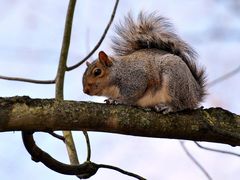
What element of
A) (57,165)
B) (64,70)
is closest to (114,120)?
(57,165)

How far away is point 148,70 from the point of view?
305 cm

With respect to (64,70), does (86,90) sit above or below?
below

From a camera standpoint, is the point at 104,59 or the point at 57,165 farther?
the point at 104,59

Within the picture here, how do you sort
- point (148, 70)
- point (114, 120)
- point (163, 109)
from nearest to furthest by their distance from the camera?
point (114, 120)
point (163, 109)
point (148, 70)

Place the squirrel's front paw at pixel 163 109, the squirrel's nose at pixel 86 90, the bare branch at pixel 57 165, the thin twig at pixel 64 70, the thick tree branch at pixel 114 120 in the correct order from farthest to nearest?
the squirrel's nose at pixel 86 90 → the thin twig at pixel 64 70 → the squirrel's front paw at pixel 163 109 → the bare branch at pixel 57 165 → the thick tree branch at pixel 114 120

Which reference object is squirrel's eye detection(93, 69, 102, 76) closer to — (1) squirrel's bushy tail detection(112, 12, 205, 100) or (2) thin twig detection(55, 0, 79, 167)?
(1) squirrel's bushy tail detection(112, 12, 205, 100)

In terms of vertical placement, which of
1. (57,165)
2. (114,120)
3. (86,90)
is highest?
(114,120)

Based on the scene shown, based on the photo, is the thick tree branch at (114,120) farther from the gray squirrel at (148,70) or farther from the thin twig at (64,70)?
the gray squirrel at (148,70)

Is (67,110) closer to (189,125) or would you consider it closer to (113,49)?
(189,125)

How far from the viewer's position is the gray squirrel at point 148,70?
2.84 m

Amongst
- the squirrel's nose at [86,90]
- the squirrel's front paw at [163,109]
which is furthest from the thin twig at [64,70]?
the squirrel's nose at [86,90]

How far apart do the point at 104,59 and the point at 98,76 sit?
130 mm

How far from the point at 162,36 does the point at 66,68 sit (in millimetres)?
895

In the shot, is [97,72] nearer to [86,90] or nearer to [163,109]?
[86,90]
